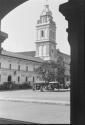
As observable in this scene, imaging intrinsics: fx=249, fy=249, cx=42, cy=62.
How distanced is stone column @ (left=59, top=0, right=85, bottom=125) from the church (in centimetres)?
3342

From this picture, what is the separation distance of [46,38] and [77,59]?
58.0 metres

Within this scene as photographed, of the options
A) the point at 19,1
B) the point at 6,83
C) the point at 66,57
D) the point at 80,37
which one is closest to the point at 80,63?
the point at 80,37

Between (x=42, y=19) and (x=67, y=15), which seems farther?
(x=42, y=19)

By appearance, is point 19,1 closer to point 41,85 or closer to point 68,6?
point 68,6

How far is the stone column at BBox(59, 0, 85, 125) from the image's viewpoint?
3.64 meters

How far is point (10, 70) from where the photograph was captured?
46.2m

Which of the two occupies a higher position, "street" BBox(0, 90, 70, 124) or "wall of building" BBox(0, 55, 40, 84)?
"wall of building" BBox(0, 55, 40, 84)

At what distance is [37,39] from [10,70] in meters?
18.7

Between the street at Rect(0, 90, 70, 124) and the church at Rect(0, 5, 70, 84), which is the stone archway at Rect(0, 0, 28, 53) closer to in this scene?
the street at Rect(0, 90, 70, 124)

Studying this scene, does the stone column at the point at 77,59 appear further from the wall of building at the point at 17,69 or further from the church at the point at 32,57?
the wall of building at the point at 17,69

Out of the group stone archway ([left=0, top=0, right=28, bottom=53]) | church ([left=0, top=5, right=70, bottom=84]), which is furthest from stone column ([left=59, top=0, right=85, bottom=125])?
church ([left=0, top=5, right=70, bottom=84])

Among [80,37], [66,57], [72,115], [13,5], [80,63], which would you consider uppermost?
[66,57]

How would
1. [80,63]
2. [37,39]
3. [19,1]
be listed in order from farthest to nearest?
1. [37,39]
2. [19,1]
3. [80,63]

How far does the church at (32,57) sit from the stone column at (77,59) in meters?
33.4
